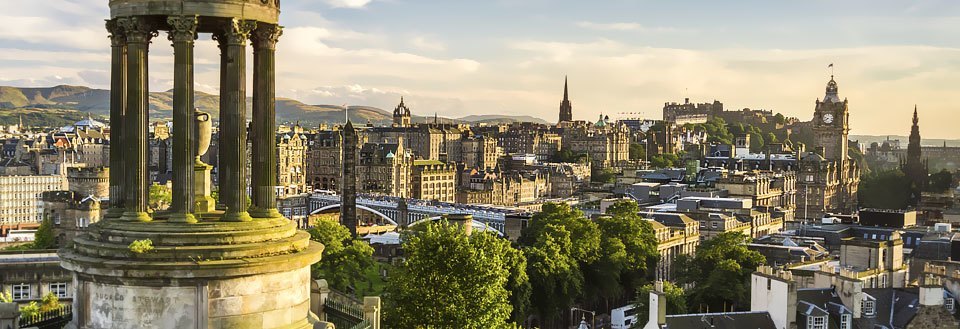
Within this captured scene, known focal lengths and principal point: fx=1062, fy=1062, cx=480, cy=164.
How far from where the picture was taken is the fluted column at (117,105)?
1974cm

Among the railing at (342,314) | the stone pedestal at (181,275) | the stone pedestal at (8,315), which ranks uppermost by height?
the stone pedestal at (181,275)

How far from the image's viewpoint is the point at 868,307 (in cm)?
4547

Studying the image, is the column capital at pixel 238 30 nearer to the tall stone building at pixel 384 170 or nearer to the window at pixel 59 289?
the window at pixel 59 289

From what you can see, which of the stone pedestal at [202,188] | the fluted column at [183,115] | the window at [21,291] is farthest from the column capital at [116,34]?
the window at [21,291]

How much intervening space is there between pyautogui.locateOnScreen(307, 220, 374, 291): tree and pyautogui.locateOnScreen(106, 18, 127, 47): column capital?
123ft

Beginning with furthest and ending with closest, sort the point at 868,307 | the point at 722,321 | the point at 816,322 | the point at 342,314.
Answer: the point at 868,307 < the point at 816,322 < the point at 722,321 < the point at 342,314

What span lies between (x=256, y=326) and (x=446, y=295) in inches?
706

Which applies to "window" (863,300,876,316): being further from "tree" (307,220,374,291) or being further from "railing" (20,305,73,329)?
"railing" (20,305,73,329)

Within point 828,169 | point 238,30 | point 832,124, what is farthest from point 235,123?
point 832,124

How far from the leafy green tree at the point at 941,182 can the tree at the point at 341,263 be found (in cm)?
12328

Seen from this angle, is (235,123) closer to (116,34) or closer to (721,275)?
(116,34)

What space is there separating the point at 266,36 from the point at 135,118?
9.44 ft

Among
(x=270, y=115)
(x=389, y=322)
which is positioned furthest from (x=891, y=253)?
(x=270, y=115)

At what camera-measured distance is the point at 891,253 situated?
200ft
